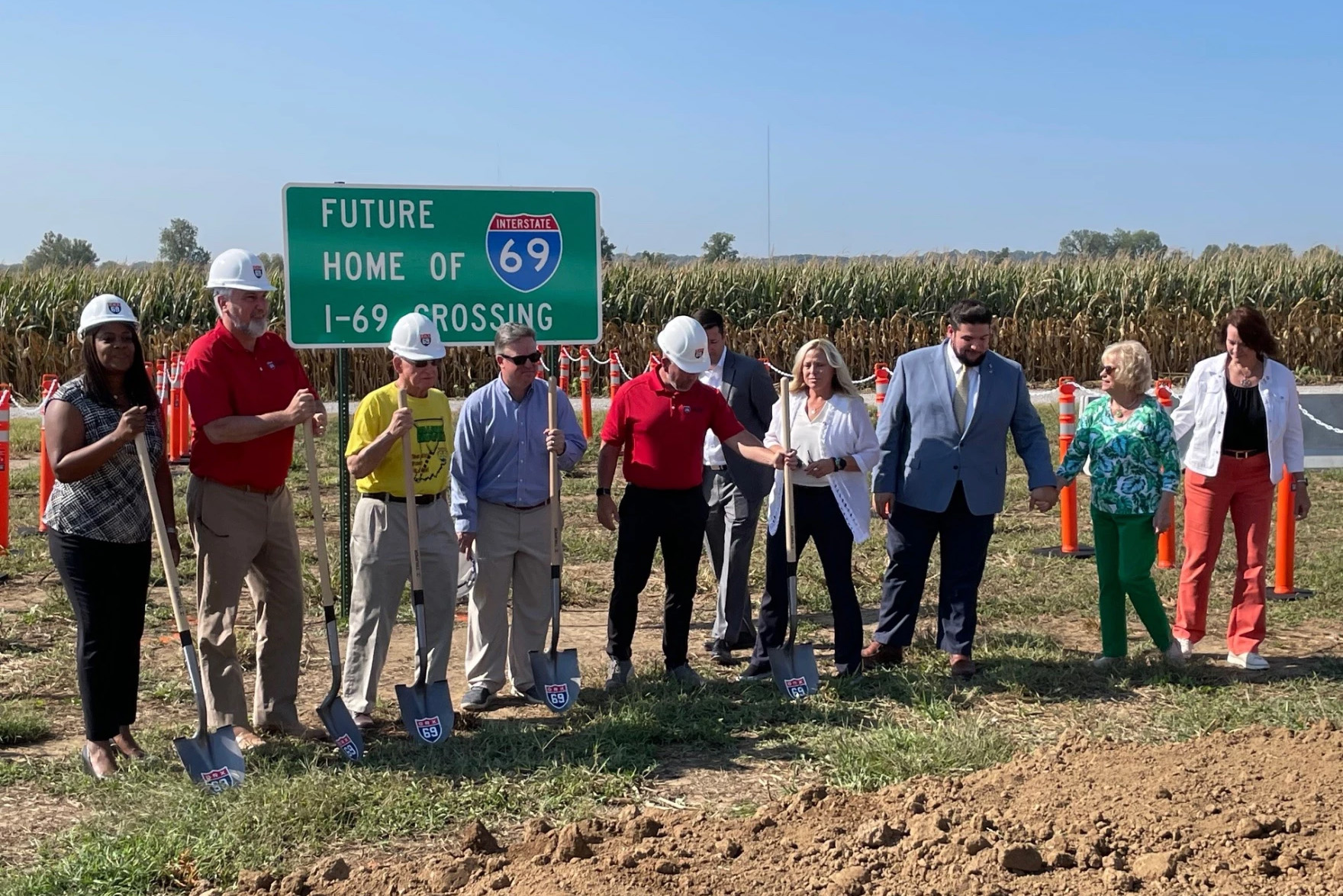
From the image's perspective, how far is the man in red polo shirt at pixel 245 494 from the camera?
6.23 meters

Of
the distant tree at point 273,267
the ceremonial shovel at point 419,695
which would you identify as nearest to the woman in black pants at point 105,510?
the ceremonial shovel at point 419,695

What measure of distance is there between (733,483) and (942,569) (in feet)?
4.20

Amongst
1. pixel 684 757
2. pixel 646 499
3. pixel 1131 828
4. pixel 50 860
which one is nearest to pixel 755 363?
pixel 646 499

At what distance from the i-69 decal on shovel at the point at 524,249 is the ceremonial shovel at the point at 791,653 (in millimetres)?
2528

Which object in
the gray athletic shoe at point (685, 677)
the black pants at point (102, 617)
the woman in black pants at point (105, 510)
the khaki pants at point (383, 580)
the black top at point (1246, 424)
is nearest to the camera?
the woman in black pants at point (105, 510)

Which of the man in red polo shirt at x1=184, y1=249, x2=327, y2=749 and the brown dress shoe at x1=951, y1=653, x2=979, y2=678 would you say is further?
the brown dress shoe at x1=951, y1=653, x2=979, y2=678

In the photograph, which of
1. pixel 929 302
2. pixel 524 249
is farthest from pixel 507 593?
pixel 929 302

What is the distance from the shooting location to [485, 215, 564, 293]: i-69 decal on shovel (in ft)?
31.0

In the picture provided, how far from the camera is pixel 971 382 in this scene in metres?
7.80

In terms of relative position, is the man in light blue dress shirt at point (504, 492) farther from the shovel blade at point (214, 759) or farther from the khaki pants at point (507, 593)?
the shovel blade at point (214, 759)

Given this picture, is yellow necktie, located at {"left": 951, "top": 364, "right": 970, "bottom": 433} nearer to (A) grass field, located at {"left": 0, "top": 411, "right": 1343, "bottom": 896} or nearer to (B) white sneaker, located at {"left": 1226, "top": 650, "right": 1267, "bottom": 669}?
(A) grass field, located at {"left": 0, "top": 411, "right": 1343, "bottom": 896}

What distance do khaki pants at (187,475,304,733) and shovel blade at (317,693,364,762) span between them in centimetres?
44

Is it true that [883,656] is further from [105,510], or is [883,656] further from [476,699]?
[105,510]

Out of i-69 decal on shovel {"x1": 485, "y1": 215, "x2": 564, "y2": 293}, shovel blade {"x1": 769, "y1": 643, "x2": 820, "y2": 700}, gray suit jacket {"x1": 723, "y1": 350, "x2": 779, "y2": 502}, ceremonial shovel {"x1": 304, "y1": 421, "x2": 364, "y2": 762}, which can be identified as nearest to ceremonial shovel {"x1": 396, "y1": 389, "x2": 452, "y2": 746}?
ceremonial shovel {"x1": 304, "y1": 421, "x2": 364, "y2": 762}
